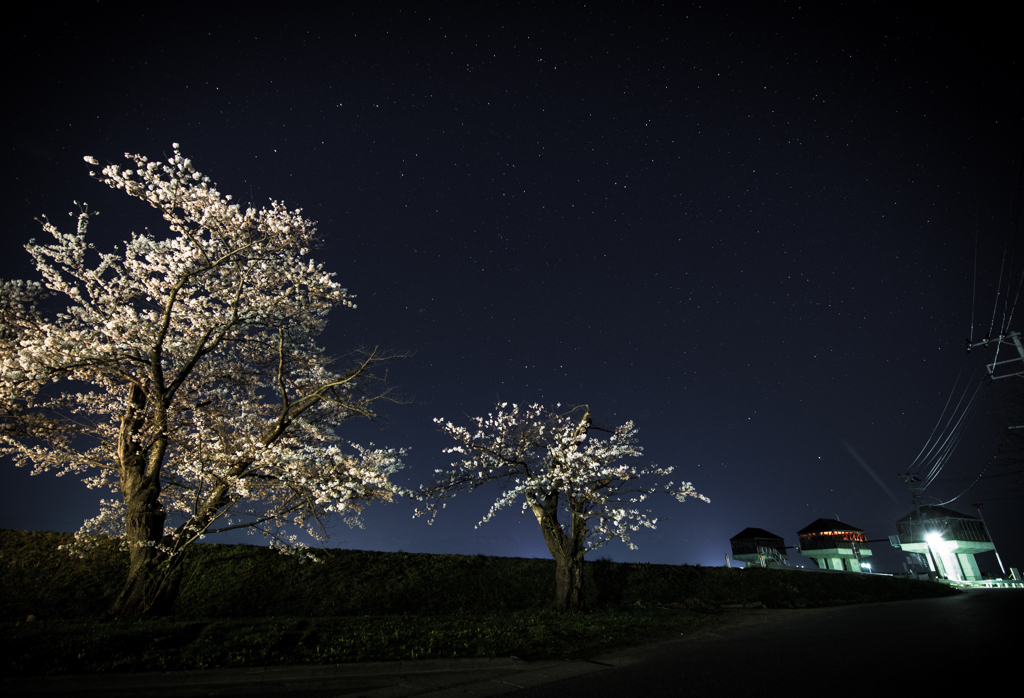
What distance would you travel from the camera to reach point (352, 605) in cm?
1702

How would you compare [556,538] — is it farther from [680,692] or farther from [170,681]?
[170,681]

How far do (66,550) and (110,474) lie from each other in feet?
13.6

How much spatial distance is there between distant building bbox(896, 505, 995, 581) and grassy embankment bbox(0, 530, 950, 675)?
32.8 metres

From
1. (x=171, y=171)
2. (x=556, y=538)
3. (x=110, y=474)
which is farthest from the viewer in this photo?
(x=556, y=538)

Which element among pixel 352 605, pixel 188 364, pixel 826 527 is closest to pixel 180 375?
pixel 188 364

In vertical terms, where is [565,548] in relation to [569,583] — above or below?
above

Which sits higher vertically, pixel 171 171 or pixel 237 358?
pixel 171 171

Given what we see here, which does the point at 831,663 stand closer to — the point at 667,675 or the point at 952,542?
the point at 667,675

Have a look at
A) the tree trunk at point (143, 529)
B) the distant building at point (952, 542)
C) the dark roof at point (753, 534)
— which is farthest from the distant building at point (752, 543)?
the tree trunk at point (143, 529)

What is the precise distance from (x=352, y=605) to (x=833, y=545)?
2439 inches

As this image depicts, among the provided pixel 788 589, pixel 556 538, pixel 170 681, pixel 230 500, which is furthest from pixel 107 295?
pixel 788 589

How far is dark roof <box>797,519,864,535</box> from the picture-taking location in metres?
59.1

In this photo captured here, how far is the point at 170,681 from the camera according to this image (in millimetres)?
7574

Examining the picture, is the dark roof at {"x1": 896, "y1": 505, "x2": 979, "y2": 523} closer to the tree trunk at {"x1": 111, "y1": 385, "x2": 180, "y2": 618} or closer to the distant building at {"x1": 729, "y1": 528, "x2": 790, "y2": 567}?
the distant building at {"x1": 729, "y1": 528, "x2": 790, "y2": 567}
